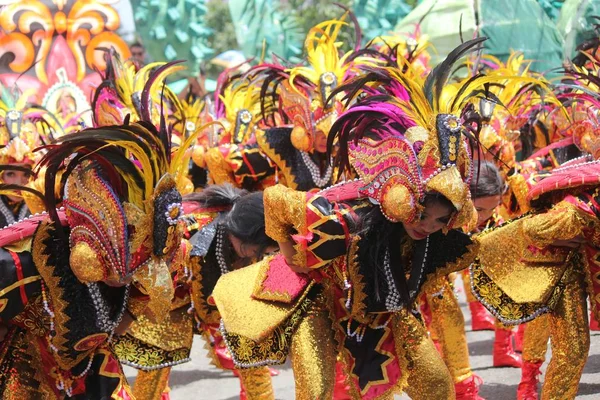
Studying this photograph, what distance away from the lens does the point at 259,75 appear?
644 cm

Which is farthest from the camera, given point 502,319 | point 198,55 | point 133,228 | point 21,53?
point 198,55

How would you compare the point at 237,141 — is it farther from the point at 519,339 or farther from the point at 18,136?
the point at 519,339

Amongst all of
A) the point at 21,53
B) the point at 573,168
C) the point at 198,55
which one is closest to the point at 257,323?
the point at 573,168

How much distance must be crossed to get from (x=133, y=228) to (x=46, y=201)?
1.09 feet

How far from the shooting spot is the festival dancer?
14.4ft

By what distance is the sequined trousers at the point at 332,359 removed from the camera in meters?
3.64

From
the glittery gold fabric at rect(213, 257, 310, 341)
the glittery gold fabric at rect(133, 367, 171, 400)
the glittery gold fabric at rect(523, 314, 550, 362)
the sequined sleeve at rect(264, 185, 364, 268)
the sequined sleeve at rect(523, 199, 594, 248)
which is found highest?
the sequined sleeve at rect(264, 185, 364, 268)

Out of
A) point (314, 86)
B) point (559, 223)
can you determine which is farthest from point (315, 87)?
point (559, 223)

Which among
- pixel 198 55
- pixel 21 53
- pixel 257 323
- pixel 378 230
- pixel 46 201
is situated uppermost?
pixel 46 201

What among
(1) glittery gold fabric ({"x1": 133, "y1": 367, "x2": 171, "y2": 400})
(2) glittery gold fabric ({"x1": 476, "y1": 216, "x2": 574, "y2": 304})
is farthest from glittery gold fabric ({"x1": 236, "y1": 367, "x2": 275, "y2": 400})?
(2) glittery gold fabric ({"x1": 476, "y1": 216, "x2": 574, "y2": 304})

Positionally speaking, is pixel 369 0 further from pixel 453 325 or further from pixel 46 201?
pixel 46 201

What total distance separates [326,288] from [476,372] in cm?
241

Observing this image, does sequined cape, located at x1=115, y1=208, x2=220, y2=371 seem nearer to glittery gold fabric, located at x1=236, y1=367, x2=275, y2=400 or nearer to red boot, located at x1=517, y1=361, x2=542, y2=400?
glittery gold fabric, located at x1=236, y1=367, x2=275, y2=400

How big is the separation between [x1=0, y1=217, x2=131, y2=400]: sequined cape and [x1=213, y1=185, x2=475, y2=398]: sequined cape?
0.51 metres
